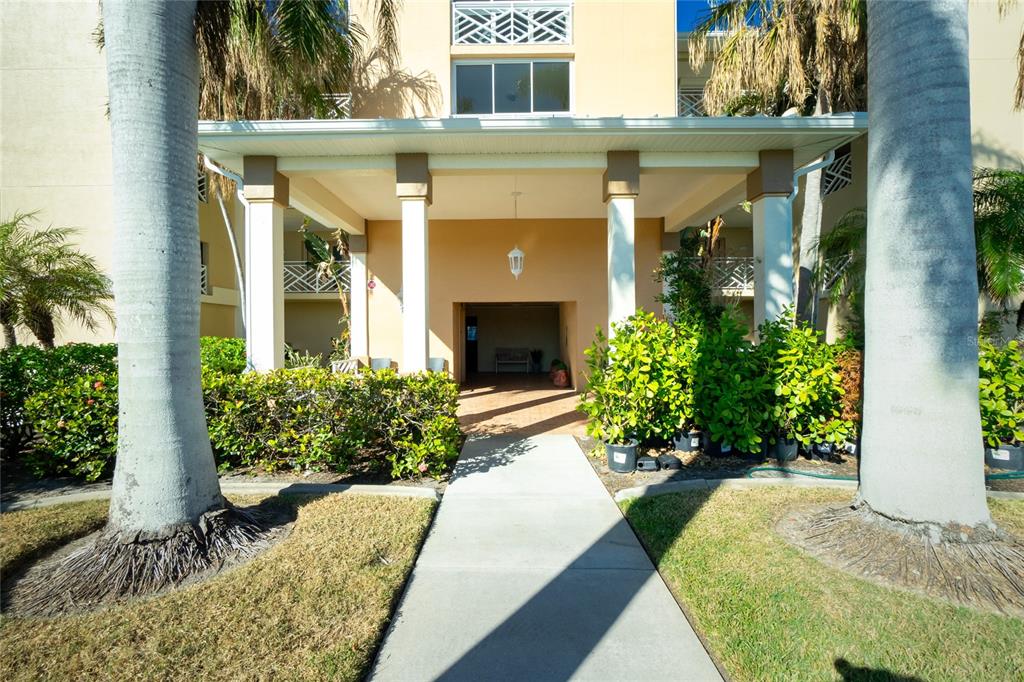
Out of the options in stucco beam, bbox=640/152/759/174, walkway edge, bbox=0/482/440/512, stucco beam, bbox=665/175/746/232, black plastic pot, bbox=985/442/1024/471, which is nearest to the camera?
walkway edge, bbox=0/482/440/512

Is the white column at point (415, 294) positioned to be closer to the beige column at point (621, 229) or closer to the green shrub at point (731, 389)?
the beige column at point (621, 229)

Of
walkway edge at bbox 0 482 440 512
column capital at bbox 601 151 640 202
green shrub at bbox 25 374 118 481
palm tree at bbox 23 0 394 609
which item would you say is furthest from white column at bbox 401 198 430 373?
palm tree at bbox 23 0 394 609

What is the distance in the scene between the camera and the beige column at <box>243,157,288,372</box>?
7.23m

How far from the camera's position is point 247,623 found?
2.83 metres

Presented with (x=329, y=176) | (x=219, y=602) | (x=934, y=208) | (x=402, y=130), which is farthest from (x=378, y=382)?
(x=934, y=208)

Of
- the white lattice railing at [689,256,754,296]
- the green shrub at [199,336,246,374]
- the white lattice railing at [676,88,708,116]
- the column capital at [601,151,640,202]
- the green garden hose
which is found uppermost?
the white lattice railing at [676,88,708,116]

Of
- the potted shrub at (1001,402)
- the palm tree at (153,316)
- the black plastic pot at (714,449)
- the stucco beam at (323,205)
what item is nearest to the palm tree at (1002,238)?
the potted shrub at (1001,402)

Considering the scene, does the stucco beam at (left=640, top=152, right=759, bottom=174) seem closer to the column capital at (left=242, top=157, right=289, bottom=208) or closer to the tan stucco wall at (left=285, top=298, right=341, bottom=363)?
the column capital at (left=242, top=157, right=289, bottom=208)

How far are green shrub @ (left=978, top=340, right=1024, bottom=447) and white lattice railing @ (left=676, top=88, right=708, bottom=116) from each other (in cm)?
886

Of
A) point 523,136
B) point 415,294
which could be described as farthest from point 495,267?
point 523,136

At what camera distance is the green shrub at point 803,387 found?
5.66m

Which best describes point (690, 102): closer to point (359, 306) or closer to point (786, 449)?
point (359, 306)

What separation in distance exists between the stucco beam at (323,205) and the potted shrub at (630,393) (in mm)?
5787

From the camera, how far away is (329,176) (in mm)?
8164
